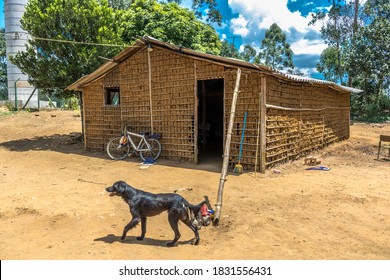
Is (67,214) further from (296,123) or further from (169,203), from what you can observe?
(296,123)

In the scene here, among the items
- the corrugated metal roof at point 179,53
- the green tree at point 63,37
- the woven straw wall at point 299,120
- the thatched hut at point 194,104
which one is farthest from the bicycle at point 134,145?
the green tree at point 63,37

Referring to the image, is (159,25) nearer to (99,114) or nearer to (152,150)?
(99,114)

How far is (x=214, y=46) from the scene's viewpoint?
789 inches

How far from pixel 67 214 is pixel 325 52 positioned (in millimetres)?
29356

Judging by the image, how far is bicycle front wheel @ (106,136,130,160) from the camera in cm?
971

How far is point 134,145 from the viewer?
370 inches

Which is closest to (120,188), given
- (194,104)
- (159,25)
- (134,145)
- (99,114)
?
(194,104)

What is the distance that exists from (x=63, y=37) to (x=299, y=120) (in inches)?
350

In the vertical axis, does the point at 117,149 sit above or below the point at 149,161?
above

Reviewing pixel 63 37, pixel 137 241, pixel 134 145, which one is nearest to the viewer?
pixel 137 241

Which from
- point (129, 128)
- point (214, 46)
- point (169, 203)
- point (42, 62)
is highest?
point (214, 46)

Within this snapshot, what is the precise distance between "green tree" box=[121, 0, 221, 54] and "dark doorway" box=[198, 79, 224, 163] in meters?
4.62

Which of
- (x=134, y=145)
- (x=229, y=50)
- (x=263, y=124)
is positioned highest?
(x=229, y=50)
